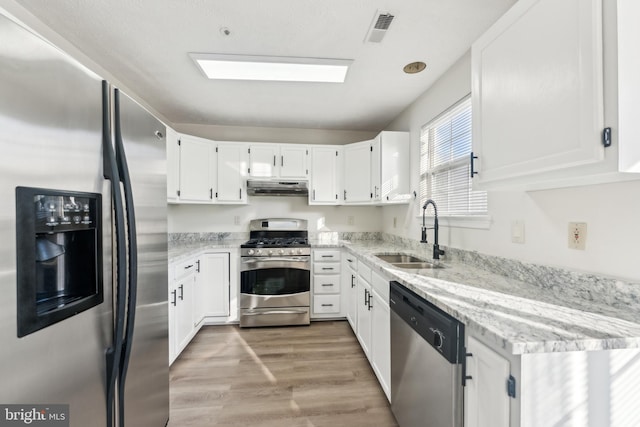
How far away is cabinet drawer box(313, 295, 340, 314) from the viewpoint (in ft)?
10.3

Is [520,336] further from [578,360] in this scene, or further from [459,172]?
[459,172]

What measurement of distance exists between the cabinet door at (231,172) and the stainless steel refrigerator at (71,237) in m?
2.14

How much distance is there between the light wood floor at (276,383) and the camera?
1.70 metres

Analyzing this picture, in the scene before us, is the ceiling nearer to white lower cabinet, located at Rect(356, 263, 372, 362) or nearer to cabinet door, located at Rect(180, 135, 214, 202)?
cabinet door, located at Rect(180, 135, 214, 202)

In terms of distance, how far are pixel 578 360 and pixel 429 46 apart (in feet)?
6.29

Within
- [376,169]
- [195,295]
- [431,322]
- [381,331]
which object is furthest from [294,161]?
[431,322]

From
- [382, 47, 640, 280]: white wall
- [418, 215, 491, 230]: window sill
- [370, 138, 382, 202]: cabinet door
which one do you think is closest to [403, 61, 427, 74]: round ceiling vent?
[382, 47, 640, 280]: white wall

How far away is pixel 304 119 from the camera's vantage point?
11.0 ft

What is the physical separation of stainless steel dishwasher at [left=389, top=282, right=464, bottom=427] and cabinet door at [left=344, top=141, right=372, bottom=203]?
6.06 ft

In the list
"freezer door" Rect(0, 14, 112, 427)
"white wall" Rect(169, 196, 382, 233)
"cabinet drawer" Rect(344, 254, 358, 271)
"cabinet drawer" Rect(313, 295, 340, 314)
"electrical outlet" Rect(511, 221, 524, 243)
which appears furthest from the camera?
"white wall" Rect(169, 196, 382, 233)

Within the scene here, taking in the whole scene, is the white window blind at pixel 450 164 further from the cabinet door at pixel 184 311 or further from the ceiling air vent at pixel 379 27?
the cabinet door at pixel 184 311

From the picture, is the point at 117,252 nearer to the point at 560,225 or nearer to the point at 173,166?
the point at 560,225

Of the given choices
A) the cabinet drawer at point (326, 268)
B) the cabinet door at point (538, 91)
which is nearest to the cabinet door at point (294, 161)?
the cabinet drawer at point (326, 268)

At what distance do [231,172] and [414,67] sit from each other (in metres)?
2.38
